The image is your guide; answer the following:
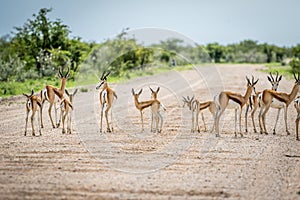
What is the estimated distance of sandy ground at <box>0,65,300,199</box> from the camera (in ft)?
26.8

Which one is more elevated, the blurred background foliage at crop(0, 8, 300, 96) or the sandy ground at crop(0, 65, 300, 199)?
the blurred background foliage at crop(0, 8, 300, 96)

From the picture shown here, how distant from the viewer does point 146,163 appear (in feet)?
33.4

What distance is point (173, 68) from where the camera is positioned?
43781mm

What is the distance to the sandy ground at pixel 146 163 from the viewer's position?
8.17 metres

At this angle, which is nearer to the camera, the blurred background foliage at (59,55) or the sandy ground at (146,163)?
the sandy ground at (146,163)

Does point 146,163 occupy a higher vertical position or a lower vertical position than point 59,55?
lower

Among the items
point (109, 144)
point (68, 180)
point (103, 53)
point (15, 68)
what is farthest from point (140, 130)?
point (103, 53)

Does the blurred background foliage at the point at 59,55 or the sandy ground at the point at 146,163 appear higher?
the blurred background foliage at the point at 59,55

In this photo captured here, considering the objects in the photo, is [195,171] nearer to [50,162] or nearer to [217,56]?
[50,162]

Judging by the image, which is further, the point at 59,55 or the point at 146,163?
the point at 59,55

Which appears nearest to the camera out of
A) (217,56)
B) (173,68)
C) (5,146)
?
(5,146)

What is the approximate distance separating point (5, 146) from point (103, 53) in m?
25.5

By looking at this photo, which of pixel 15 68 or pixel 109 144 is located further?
pixel 15 68

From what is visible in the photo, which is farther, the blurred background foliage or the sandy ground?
the blurred background foliage
